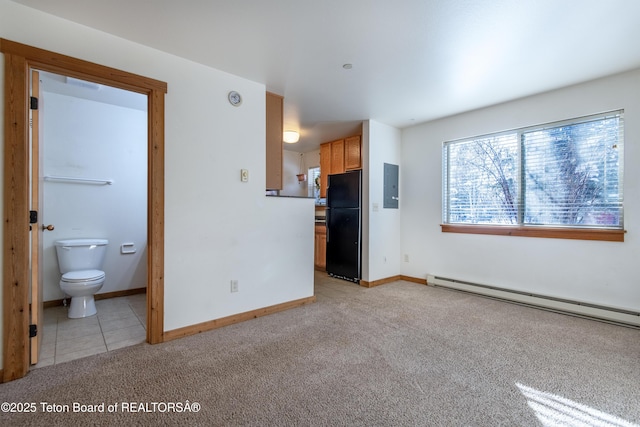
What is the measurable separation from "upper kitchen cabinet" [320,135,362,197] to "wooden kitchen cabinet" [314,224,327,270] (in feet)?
2.74

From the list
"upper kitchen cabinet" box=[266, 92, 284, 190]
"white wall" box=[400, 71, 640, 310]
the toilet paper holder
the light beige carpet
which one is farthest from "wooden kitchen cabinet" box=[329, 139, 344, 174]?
the toilet paper holder

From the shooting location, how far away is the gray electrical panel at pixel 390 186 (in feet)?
14.2

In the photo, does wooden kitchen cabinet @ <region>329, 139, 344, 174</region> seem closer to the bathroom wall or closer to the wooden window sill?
the wooden window sill

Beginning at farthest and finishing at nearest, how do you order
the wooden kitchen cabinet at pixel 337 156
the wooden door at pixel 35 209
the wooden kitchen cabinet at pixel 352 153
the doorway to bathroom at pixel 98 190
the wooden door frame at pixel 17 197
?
the wooden kitchen cabinet at pixel 337 156
the wooden kitchen cabinet at pixel 352 153
the doorway to bathroom at pixel 98 190
the wooden door at pixel 35 209
the wooden door frame at pixel 17 197

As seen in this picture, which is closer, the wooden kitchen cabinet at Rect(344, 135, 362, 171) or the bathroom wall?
the bathroom wall

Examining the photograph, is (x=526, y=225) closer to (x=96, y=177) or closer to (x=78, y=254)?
(x=78, y=254)

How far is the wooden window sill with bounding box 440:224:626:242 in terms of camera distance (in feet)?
9.05

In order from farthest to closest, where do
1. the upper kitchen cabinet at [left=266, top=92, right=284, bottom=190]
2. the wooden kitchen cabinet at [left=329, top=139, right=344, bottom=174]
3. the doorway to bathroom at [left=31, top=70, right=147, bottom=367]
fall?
the wooden kitchen cabinet at [left=329, top=139, right=344, bottom=174] → the upper kitchen cabinet at [left=266, top=92, right=284, bottom=190] → the doorway to bathroom at [left=31, top=70, right=147, bottom=367]

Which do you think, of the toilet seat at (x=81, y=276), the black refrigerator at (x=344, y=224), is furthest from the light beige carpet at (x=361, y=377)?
the black refrigerator at (x=344, y=224)

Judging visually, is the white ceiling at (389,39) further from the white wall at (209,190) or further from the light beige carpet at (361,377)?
the light beige carpet at (361,377)

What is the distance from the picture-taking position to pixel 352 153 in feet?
15.2

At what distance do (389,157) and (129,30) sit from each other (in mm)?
3431

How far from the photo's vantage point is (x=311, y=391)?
168cm

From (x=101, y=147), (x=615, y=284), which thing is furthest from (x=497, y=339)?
(x=101, y=147)
